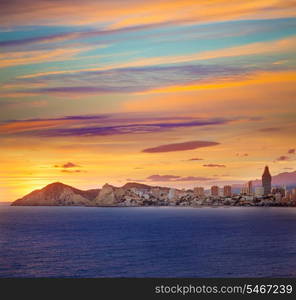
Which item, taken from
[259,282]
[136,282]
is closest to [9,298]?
[136,282]

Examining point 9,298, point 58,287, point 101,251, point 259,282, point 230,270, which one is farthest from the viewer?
point 101,251

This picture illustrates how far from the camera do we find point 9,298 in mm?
13617

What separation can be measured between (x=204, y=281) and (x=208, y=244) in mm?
18736

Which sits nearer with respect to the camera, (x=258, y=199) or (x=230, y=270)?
(x=230, y=270)

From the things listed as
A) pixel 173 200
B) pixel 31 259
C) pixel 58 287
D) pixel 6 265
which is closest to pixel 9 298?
pixel 58 287

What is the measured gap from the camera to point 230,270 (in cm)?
2298

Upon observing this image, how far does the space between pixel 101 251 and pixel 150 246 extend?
3.94m

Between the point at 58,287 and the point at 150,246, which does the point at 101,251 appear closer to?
the point at 150,246

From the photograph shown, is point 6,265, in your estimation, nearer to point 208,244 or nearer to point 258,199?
point 208,244

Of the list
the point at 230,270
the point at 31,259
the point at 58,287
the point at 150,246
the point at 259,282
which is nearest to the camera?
the point at 259,282

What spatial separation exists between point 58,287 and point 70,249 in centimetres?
1531

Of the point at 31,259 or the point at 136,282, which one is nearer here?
the point at 136,282

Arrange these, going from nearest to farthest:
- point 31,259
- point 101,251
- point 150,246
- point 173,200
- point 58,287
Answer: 1. point 58,287
2. point 31,259
3. point 101,251
4. point 150,246
5. point 173,200

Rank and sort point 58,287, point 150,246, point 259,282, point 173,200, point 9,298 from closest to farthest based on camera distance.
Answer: point 9,298 < point 259,282 < point 58,287 < point 150,246 < point 173,200
